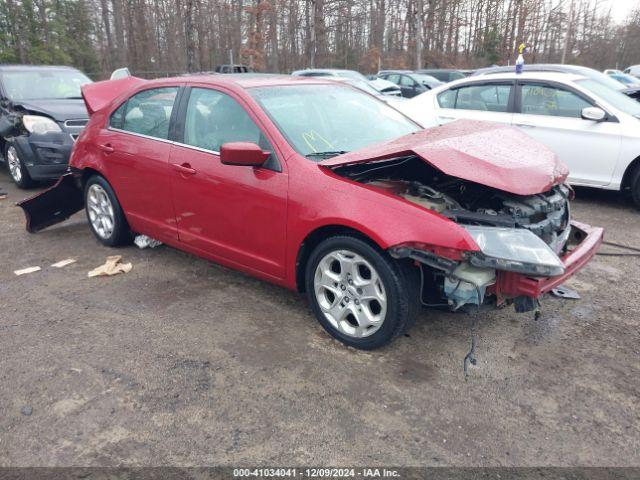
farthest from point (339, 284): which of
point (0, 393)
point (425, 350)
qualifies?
point (0, 393)

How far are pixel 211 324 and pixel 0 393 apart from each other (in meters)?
1.29

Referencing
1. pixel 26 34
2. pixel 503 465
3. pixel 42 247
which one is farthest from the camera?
pixel 26 34

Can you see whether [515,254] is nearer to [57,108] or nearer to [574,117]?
[574,117]

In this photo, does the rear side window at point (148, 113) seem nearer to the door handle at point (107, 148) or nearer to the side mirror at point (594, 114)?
the door handle at point (107, 148)

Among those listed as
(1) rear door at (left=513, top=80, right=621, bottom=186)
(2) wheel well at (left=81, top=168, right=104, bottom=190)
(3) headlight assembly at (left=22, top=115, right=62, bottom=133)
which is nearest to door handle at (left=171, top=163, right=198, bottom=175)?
(2) wheel well at (left=81, top=168, right=104, bottom=190)

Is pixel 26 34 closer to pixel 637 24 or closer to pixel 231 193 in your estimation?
pixel 231 193

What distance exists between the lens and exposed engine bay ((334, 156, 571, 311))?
2822 millimetres

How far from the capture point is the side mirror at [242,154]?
3.25 m

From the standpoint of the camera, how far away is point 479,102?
714cm

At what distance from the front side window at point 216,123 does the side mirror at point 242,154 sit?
165 mm

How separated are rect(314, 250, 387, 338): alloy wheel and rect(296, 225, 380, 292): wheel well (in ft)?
0.38

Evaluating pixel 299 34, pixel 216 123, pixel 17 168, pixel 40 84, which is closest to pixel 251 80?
pixel 216 123

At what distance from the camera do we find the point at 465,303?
115 inches

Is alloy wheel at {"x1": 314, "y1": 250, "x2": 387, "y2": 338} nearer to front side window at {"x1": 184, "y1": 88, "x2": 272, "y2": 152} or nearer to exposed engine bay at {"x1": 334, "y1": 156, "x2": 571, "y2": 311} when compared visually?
exposed engine bay at {"x1": 334, "y1": 156, "x2": 571, "y2": 311}
